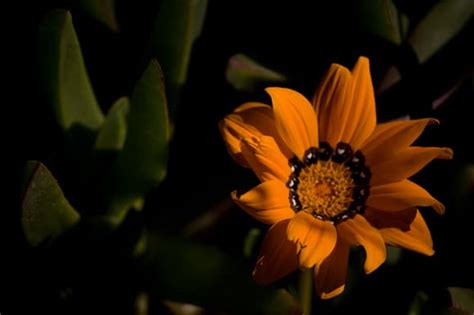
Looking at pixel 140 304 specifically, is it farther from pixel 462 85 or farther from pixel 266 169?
pixel 462 85

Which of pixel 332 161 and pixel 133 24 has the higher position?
pixel 133 24

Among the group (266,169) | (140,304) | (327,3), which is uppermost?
(327,3)

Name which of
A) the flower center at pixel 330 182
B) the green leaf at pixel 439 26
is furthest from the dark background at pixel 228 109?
the flower center at pixel 330 182

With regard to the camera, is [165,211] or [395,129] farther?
[165,211]

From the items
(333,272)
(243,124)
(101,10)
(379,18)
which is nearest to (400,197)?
(333,272)

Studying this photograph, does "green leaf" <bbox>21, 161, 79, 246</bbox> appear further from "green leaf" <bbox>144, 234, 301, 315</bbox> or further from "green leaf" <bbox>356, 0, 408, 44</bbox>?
"green leaf" <bbox>356, 0, 408, 44</bbox>

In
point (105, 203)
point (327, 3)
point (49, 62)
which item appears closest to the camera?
point (49, 62)

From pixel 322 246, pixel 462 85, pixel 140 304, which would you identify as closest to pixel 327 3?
pixel 462 85
